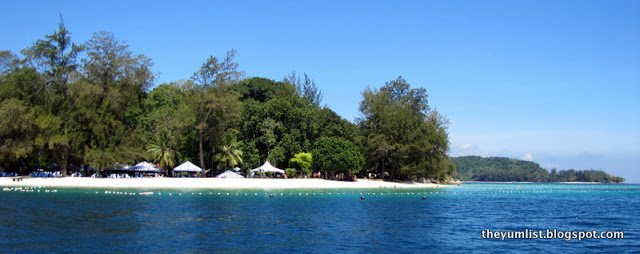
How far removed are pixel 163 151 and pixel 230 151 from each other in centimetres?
836

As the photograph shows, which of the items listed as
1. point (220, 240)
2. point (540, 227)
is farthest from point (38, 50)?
point (540, 227)

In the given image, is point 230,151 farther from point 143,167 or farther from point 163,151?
point 143,167

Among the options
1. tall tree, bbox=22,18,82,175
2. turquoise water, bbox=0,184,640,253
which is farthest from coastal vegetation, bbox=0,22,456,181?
turquoise water, bbox=0,184,640,253

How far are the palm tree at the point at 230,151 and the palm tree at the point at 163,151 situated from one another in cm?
597

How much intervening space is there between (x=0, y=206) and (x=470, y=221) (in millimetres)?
27069

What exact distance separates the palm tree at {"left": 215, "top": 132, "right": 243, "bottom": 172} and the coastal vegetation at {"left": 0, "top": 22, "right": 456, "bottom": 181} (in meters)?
0.14

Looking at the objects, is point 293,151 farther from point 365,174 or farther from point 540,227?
point 540,227

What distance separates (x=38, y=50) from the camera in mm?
66188

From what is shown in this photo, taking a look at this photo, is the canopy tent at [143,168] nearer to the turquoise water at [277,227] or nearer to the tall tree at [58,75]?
the tall tree at [58,75]

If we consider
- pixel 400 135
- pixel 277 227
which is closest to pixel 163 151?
pixel 400 135

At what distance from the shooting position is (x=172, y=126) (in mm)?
72000

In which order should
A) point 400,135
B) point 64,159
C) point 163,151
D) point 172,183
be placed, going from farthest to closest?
point 400,135
point 163,151
point 64,159
point 172,183

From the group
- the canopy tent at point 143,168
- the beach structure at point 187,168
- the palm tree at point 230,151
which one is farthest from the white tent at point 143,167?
the palm tree at point 230,151

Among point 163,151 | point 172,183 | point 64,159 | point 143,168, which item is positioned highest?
point 163,151
